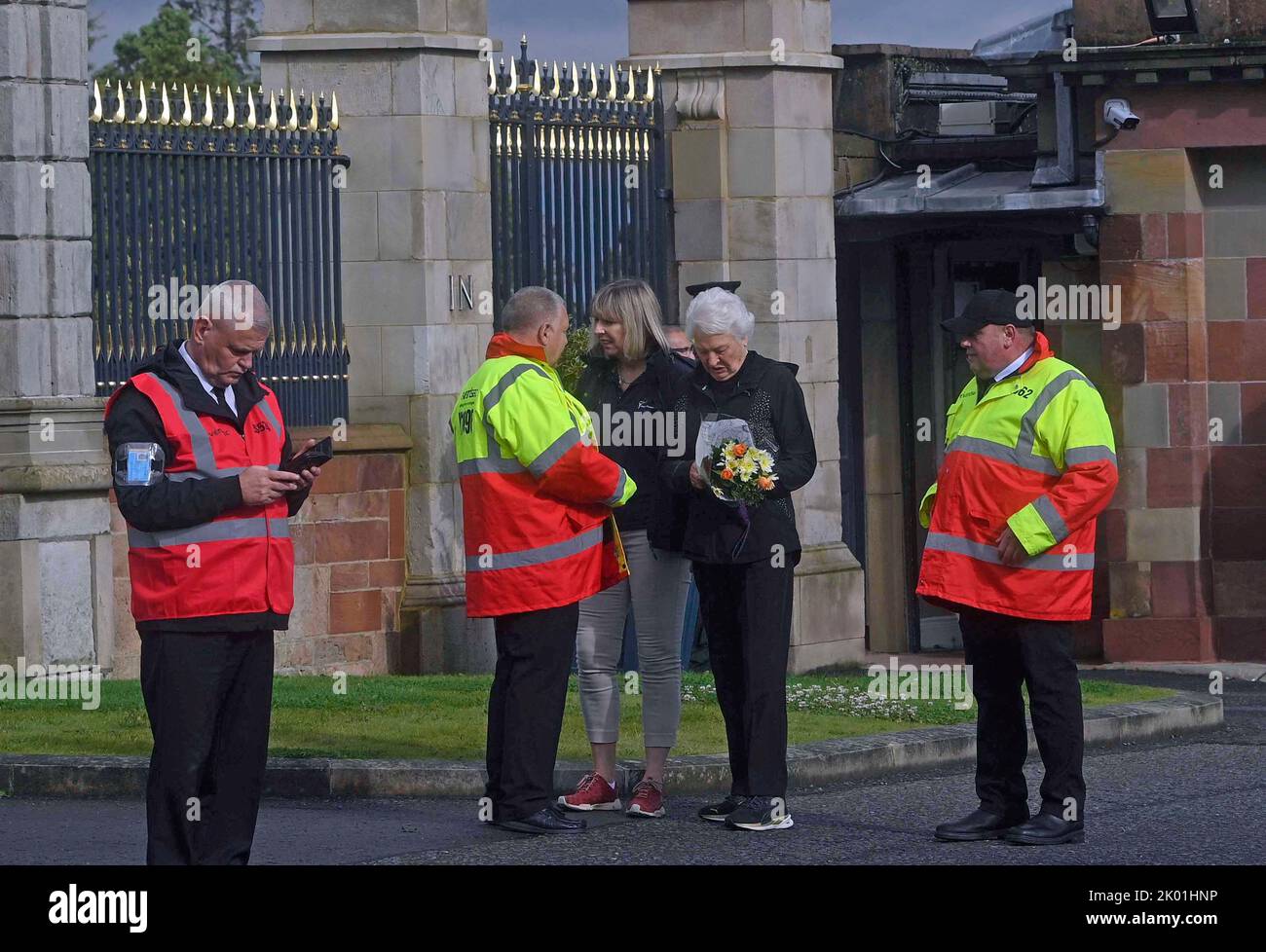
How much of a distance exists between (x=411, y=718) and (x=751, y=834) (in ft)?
8.82


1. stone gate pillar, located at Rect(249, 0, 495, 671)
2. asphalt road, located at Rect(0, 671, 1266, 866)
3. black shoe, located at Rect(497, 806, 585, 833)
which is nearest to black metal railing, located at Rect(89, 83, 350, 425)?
stone gate pillar, located at Rect(249, 0, 495, 671)

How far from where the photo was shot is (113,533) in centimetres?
1218

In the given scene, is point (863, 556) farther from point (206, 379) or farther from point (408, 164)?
point (206, 379)

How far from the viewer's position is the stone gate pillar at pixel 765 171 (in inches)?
582

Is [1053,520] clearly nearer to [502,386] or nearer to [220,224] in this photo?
[502,386]

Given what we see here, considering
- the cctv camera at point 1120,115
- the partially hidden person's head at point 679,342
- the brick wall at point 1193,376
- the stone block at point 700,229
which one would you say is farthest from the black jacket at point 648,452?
the brick wall at point 1193,376

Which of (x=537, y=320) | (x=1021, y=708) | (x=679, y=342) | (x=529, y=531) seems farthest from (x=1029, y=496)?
(x=679, y=342)

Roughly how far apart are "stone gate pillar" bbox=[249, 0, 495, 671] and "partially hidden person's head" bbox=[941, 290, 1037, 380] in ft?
19.8

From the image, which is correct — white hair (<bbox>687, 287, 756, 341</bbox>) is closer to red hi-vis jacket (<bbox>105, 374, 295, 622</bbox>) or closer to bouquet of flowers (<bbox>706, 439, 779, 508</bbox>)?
bouquet of flowers (<bbox>706, 439, 779, 508</bbox>)

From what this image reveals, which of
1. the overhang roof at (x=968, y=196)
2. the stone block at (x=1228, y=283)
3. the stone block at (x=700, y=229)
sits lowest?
the stone block at (x=1228, y=283)

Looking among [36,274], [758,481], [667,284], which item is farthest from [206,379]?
[667,284]

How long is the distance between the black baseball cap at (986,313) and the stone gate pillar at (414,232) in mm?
6018

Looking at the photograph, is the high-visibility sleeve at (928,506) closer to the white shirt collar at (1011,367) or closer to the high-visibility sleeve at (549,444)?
the white shirt collar at (1011,367)

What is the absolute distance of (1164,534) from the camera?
14750 millimetres
